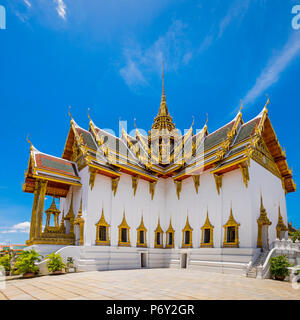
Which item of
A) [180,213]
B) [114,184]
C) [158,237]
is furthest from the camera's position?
[158,237]

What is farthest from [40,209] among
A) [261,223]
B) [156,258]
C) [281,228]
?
[281,228]

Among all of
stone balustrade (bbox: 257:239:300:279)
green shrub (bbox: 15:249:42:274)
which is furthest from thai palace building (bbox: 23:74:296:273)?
green shrub (bbox: 15:249:42:274)

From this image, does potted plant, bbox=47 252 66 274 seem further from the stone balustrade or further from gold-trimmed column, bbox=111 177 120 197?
the stone balustrade

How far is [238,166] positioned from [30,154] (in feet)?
37.2

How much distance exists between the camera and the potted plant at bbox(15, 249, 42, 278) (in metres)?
9.55

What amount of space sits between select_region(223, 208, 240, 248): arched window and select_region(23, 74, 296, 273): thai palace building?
0.05 m

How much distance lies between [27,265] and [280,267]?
32.2ft

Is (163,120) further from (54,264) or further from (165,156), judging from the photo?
(54,264)

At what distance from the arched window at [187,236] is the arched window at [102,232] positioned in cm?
463

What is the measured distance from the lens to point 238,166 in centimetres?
1300

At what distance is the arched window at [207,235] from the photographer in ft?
44.4

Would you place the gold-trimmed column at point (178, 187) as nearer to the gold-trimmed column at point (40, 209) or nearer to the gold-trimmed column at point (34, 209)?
the gold-trimmed column at point (40, 209)

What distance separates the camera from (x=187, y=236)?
49.4 feet
